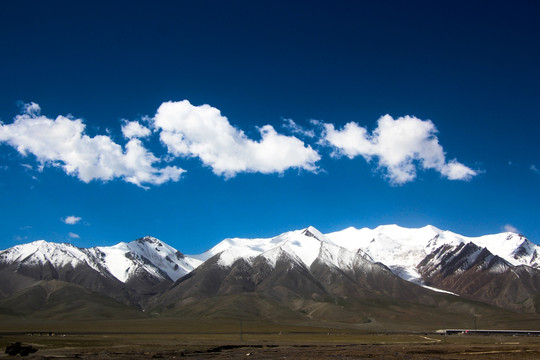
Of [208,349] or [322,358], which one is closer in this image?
[322,358]

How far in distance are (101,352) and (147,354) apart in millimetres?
10264

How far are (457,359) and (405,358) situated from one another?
9297 millimetres

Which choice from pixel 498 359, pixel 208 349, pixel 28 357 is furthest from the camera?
pixel 208 349

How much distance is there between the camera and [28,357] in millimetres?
86938

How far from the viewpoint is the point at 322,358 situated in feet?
301

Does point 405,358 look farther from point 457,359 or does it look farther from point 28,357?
point 28,357

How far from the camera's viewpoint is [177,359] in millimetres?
88438

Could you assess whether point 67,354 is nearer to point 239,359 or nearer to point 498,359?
point 239,359

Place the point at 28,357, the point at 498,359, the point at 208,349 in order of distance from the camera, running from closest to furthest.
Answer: the point at 28,357, the point at 498,359, the point at 208,349

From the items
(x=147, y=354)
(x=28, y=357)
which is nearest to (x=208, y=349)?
(x=147, y=354)

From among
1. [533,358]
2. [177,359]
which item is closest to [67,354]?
[177,359]

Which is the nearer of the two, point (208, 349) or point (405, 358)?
point (405, 358)

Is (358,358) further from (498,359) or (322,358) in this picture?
(498,359)

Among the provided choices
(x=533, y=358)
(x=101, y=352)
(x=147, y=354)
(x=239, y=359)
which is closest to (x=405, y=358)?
(x=533, y=358)
